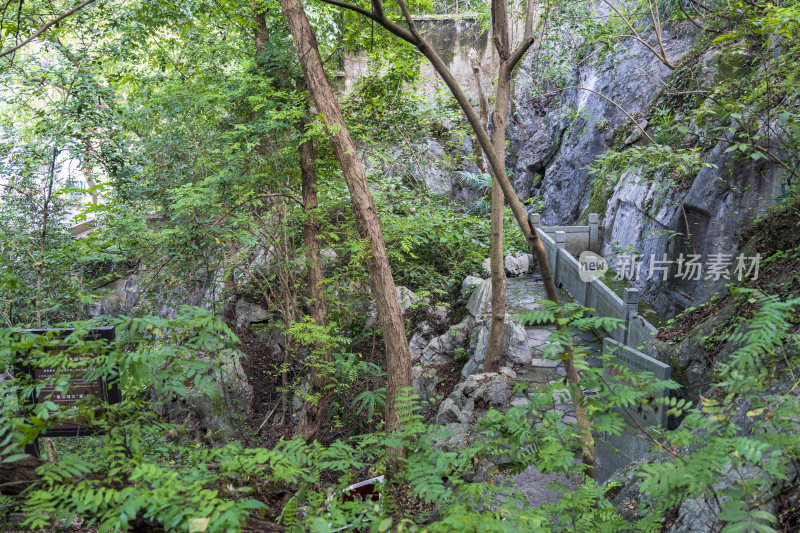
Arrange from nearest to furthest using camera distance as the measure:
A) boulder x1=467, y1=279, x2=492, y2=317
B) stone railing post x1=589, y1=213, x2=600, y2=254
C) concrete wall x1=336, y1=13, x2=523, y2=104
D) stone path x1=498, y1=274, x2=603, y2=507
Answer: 1. stone path x1=498, y1=274, x2=603, y2=507
2. boulder x1=467, y1=279, x2=492, y2=317
3. stone railing post x1=589, y1=213, x2=600, y2=254
4. concrete wall x1=336, y1=13, x2=523, y2=104

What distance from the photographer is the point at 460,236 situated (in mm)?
9500

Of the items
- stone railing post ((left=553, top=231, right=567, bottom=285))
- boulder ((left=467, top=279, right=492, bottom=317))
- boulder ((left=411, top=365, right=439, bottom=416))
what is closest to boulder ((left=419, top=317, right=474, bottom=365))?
boulder ((left=467, top=279, right=492, bottom=317))

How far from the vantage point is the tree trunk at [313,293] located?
7.70 m

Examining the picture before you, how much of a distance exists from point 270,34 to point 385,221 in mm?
3657

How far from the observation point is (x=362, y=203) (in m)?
6.85

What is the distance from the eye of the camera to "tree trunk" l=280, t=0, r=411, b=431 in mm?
6699

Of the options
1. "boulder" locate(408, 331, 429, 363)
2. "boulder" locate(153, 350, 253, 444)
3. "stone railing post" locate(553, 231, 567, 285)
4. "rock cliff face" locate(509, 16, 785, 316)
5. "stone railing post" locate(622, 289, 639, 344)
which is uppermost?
"rock cliff face" locate(509, 16, 785, 316)

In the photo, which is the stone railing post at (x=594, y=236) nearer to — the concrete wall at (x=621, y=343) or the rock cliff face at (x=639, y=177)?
the rock cliff face at (x=639, y=177)

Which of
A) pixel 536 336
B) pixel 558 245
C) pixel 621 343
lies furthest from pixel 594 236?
pixel 621 343

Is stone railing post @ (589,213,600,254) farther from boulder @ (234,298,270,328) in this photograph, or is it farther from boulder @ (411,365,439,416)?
boulder @ (234,298,270,328)

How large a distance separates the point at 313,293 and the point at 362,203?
6.83ft

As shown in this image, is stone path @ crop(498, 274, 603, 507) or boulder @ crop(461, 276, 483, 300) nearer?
stone path @ crop(498, 274, 603, 507)

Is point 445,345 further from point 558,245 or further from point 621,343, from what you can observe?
point 621,343

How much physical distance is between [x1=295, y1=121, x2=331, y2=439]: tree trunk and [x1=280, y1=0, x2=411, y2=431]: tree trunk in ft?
3.87
